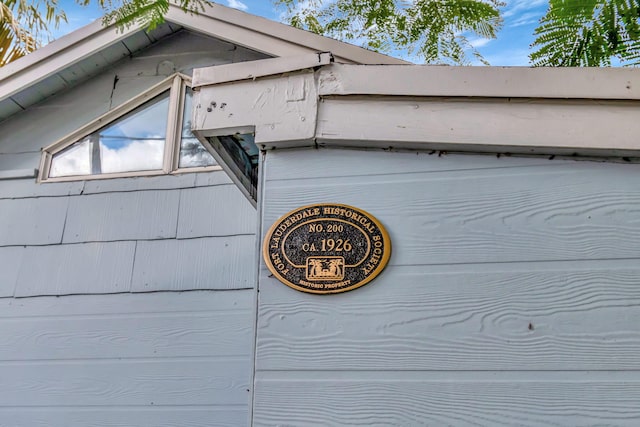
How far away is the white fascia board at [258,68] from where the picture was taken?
1.72 m

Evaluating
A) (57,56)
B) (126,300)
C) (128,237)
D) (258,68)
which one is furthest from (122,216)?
(258,68)

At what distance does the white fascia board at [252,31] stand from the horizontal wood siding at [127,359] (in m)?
1.42

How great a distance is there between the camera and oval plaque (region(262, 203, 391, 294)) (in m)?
1.52

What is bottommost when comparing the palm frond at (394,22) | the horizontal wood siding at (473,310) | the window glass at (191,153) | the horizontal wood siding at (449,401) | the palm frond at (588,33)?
the horizontal wood siding at (449,401)

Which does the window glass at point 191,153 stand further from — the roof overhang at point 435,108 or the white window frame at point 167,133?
the roof overhang at point 435,108

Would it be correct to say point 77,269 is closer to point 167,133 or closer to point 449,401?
point 167,133

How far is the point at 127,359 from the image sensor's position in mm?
2875

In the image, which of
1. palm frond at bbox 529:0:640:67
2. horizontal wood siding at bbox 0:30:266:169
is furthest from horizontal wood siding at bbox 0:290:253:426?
palm frond at bbox 529:0:640:67

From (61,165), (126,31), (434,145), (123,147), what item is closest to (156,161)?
(123,147)

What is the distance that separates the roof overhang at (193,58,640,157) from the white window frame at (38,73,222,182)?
1.70 metres

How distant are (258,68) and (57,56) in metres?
2.33

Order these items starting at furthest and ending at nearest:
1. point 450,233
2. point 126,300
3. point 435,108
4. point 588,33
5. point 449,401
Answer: point 126,300
point 588,33
point 435,108
point 450,233
point 449,401

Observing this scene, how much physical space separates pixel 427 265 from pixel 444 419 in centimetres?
41

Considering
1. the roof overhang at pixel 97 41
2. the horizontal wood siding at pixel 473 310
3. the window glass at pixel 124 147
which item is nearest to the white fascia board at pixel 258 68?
the horizontal wood siding at pixel 473 310
